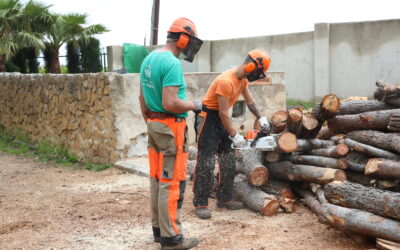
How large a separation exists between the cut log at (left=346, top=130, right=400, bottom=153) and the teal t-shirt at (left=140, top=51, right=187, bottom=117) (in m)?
2.33

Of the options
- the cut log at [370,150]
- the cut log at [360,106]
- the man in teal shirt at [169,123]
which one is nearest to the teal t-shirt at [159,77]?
the man in teal shirt at [169,123]

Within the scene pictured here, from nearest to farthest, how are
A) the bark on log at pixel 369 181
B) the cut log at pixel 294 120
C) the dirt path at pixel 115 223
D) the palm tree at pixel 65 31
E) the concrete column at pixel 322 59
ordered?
the dirt path at pixel 115 223 < the bark on log at pixel 369 181 < the cut log at pixel 294 120 < the concrete column at pixel 322 59 < the palm tree at pixel 65 31

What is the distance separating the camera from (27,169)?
8.43m

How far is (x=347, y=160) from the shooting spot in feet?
17.4

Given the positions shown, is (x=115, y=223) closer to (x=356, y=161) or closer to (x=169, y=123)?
(x=169, y=123)

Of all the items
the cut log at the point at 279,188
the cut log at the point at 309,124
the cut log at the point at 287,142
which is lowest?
the cut log at the point at 279,188

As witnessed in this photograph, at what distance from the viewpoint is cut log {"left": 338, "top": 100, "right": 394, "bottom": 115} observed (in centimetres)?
557

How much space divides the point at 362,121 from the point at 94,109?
15.3ft

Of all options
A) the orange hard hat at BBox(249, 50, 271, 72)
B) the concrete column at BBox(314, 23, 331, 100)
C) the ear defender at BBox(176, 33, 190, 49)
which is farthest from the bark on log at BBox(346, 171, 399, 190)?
the concrete column at BBox(314, 23, 331, 100)

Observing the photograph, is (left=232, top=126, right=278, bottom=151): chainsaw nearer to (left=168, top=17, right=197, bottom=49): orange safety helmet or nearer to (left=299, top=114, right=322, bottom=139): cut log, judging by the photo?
(left=299, top=114, right=322, bottom=139): cut log

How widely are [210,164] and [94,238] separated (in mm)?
1481

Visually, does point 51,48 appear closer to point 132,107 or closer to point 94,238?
point 132,107

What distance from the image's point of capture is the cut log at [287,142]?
212 inches

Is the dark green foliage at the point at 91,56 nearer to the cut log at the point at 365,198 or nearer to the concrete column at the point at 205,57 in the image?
the concrete column at the point at 205,57
